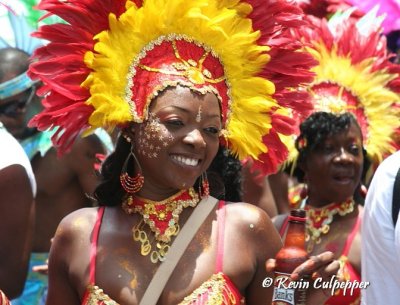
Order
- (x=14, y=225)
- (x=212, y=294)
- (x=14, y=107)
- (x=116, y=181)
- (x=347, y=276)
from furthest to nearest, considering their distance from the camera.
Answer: (x=14, y=107) → (x=347, y=276) → (x=14, y=225) → (x=116, y=181) → (x=212, y=294)

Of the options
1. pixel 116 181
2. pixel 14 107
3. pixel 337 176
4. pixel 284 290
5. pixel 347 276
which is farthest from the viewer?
pixel 14 107

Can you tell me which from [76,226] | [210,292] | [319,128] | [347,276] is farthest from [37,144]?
[210,292]

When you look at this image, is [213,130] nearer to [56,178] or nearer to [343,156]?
[343,156]

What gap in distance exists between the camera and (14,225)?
16.6ft

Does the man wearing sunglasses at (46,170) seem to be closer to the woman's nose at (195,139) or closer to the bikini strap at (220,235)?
the bikini strap at (220,235)

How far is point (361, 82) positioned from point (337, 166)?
60cm

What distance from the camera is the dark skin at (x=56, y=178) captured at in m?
6.36

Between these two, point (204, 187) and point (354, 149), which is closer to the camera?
point (204, 187)

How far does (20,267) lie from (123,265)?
1100mm

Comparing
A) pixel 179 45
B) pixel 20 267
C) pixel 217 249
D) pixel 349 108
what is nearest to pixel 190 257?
pixel 217 249

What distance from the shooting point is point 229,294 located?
4098 mm

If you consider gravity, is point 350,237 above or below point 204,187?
below

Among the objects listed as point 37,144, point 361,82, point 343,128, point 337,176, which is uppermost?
point 361,82

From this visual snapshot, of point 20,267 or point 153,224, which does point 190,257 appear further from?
point 20,267
